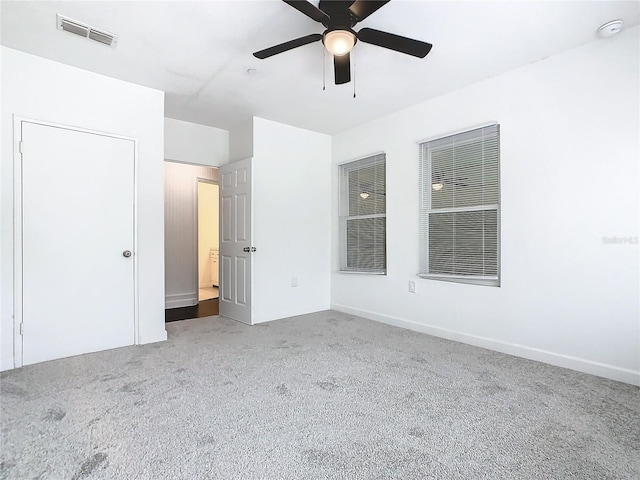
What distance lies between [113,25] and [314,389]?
2.88 meters

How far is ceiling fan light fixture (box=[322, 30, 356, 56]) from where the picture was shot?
6.92 ft

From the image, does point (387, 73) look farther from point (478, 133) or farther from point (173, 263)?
point (173, 263)

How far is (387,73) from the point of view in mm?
3121

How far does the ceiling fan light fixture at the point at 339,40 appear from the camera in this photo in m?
2.11

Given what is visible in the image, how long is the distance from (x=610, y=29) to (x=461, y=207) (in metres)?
1.69

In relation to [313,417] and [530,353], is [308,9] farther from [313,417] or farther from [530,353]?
[530,353]

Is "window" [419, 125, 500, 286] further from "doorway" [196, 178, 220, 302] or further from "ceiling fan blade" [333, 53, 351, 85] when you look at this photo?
"doorway" [196, 178, 220, 302]

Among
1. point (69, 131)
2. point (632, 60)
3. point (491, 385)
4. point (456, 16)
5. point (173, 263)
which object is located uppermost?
point (456, 16)

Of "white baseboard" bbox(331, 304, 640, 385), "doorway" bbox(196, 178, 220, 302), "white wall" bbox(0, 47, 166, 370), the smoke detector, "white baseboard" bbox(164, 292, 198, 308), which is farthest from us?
"doorway" bbox(196, 178, 220, 302)

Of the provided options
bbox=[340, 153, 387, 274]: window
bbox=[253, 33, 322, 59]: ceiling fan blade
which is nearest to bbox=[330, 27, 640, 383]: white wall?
bbox=[340, 153, 387, 274]: window

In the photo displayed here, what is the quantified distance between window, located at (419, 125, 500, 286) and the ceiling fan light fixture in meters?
1.79

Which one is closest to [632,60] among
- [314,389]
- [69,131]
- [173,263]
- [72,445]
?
[314,389]

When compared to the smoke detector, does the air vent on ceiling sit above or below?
above

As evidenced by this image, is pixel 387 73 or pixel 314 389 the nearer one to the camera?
pixel 314 389
